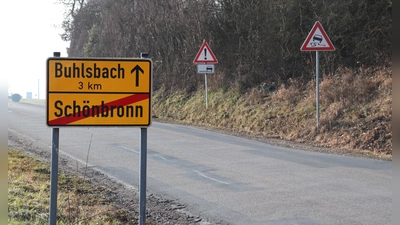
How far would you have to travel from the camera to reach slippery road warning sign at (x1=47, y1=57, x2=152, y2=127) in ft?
16.3

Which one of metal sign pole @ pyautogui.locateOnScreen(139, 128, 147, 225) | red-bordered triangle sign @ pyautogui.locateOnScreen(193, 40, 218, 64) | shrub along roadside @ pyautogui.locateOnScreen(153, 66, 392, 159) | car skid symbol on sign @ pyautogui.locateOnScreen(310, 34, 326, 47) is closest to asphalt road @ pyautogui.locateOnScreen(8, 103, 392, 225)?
shrub along roadside @ pyautogui.locateOnScreen(153, 66, 392, 159)

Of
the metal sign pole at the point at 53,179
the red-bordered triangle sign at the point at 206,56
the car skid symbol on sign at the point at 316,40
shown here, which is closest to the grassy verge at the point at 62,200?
the metal sign pole at the point at 53,179

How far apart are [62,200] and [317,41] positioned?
967 cm

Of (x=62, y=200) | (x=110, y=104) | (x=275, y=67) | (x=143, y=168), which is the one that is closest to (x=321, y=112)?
(x=275, y=67)

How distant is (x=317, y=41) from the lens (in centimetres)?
1464

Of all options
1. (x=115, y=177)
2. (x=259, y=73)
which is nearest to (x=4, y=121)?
(x=115, y=177)

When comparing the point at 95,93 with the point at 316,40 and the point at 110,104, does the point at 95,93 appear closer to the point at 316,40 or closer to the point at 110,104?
the point at 110,104

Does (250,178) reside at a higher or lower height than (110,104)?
lower

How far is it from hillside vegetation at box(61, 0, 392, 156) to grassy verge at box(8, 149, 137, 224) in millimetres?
7261

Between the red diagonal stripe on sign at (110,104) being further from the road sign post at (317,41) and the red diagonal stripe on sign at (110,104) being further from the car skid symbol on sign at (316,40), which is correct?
the car skid symbol on sign at (316,40)

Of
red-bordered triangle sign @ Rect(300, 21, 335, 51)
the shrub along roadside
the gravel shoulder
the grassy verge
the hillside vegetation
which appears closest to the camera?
the grassy verge

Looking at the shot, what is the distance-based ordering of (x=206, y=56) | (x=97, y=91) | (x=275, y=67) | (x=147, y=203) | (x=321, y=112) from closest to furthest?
(x=97, y=91), (x=147, y=203), (x=321, y=112), (x=206, y=56), (x=275, y=67)

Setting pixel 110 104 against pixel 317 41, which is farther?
pixel 317 41

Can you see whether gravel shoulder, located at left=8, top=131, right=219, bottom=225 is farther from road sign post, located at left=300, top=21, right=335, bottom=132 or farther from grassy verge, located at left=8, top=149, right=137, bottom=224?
road sign post, located at left=300, top=21, right=335, bottom=132
